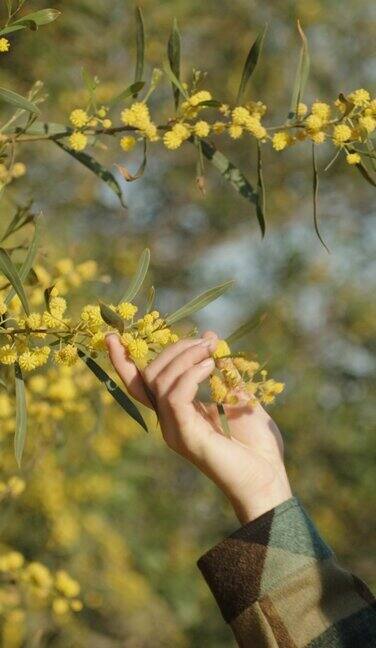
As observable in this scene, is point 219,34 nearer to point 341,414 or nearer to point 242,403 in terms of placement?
point 341,414

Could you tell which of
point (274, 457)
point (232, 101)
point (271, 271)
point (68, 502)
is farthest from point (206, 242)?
point (274, 457)

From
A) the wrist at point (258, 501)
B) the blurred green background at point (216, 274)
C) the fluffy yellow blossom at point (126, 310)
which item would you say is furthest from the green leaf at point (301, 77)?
the blurred green background at point (216, 274)

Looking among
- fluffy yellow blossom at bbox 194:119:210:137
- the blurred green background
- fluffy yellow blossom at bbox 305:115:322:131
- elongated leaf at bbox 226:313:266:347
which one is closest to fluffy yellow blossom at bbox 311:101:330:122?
fluffy yellow blossom at bbox 305:115:322:131

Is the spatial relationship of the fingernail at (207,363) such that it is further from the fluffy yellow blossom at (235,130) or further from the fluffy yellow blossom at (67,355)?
the fluffy yellow blossom at (235,130)

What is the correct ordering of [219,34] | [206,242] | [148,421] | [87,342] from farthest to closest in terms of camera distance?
1. [206,242]
2. [219,34]
3. [148,421]
4. [87,342]

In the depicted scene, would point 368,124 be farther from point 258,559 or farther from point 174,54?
point 258,559

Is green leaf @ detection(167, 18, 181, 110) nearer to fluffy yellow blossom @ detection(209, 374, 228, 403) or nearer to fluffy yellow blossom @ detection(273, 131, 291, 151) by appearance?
fluffy yellow blossom @ detection(273, 131, 291, 151)

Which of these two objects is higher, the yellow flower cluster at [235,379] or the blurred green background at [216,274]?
the yellow flower cluster at [235,379]
